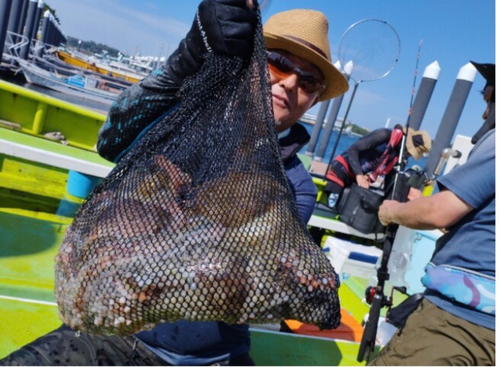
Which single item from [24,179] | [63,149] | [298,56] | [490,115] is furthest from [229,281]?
[24,179]

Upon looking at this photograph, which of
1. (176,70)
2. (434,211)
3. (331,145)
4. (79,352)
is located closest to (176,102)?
(176,70)

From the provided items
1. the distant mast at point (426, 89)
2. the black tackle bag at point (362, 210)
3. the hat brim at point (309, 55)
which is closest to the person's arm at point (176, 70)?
the hat brim at point (309, 55)

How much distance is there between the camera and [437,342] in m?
2.16

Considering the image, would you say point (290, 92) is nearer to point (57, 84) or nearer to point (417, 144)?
point (417, 144)

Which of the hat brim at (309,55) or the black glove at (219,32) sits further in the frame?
the hat brim at (309,55)

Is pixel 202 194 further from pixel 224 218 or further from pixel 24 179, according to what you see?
pixel 24 179

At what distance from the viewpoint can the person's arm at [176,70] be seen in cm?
139

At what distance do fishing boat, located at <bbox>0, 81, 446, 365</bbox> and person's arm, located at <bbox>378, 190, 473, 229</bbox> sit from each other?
1346mm

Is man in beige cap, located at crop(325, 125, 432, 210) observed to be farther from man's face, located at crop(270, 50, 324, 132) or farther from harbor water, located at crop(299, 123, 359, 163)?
man's face, located at crop(270, 50, 324, 132)

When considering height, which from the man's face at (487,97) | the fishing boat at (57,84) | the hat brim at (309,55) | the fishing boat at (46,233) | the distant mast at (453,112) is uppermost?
the distant mast at (453,112)

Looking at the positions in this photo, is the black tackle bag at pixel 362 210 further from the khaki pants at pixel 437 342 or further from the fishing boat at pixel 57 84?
the fishing boat at pixel 57 84

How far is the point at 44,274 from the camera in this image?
10.7 ft

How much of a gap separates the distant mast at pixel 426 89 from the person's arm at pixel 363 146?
19.5ft

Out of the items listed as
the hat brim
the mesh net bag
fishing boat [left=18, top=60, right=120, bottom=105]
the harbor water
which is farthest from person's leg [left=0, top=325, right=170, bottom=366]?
fishing boat [left=18, top=60, right=120, bottom=105]
